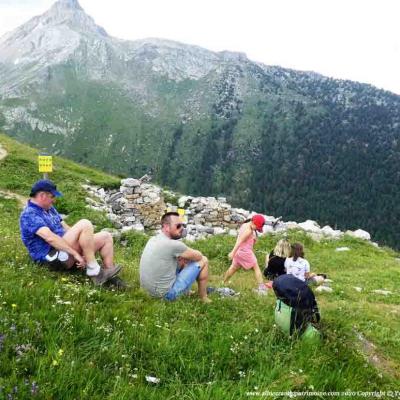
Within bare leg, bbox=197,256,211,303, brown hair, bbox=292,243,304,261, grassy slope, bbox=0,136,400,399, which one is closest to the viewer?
grassy slope, bbox=0,136,400,399

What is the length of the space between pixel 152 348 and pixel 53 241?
143 inches

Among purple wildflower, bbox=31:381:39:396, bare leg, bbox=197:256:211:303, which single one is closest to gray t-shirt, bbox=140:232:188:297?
bare leg, bbox=197:256:211:303

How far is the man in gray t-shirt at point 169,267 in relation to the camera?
27.4 feet

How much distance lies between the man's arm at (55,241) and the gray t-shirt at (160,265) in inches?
50.1

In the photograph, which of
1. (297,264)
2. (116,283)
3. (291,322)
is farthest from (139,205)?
(291,322)

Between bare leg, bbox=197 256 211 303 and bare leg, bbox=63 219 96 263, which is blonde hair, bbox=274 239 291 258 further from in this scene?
bare leg, bbox=63 219 96 263

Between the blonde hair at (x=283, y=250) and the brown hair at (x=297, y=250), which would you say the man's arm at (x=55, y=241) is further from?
the blonde hair at (x=283, y=250)

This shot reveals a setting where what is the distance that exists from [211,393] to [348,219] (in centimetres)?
20496

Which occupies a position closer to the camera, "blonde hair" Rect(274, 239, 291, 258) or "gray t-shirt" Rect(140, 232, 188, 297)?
"gray t-shirt" Rect(140, 232, 188, 297)

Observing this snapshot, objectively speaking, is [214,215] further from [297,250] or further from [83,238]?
[83,238]

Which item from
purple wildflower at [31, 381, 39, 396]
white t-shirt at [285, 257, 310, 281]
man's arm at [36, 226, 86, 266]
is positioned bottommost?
white t-shirt at [285, 257, 310, 281]

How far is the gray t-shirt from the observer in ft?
27.4

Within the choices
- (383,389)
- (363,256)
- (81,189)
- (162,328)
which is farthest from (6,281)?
(81,189)

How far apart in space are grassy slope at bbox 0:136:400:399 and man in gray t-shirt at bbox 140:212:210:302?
403mm
